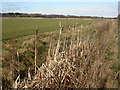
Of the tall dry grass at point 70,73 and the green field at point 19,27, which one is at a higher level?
the green field at point 19,27

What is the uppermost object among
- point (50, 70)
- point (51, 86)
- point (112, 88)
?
point (50, 70)

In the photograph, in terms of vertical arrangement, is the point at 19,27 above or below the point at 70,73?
above

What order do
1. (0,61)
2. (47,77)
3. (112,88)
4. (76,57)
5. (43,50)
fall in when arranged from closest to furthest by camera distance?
1. (47,77)
2. (112,88)
3. (76,57)
4. (0,61)
5. (43,50)

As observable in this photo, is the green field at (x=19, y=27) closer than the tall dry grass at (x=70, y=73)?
No

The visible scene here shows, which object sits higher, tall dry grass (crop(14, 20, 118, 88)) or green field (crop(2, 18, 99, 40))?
green field (crop(2, 18, 99, 40))

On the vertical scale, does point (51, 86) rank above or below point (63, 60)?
below

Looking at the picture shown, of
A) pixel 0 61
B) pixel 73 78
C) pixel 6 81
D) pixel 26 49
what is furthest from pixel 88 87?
pixel 26 49

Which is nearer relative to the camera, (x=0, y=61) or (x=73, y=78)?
(x=73, y=78)

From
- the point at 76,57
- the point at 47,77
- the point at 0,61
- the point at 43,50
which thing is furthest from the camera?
the point at 43,50

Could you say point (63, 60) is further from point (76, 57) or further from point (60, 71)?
point (76, 57)

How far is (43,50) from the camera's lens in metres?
10.3

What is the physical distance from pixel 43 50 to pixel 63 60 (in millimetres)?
4699

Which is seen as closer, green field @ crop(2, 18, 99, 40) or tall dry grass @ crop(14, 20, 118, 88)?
tall dry grass @ crop(14, 20, 118, 88)

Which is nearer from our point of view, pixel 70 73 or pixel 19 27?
pixel 70 73
